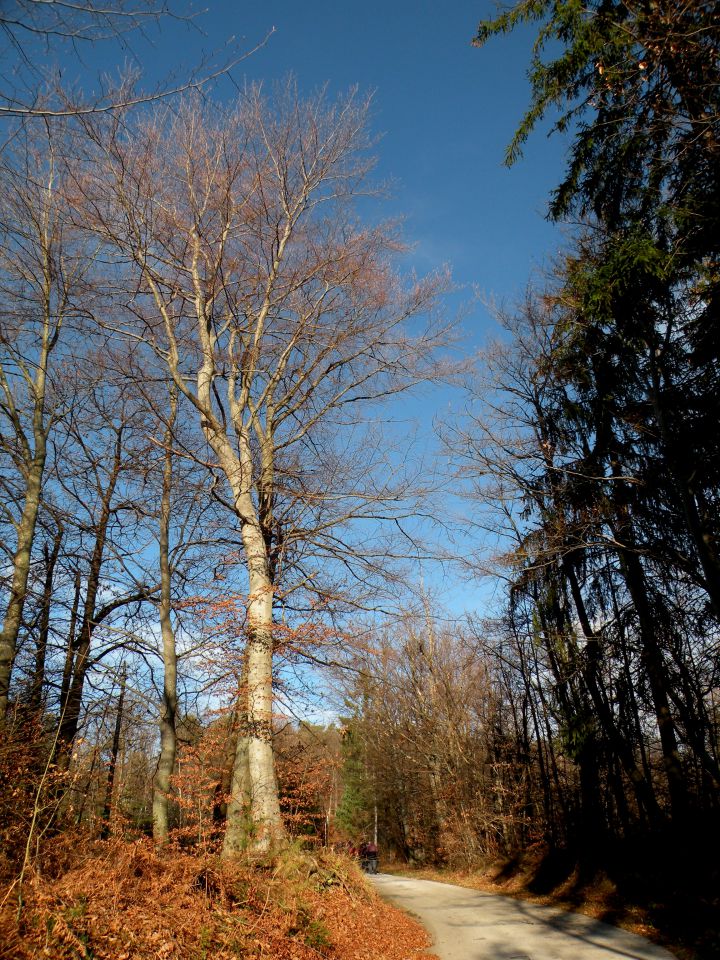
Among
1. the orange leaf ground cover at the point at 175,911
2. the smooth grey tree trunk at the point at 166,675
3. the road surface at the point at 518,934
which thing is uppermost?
the smooth grey tree trunk at the point at 166,675

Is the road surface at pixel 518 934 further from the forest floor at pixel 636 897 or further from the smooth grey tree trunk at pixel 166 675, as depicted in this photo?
the smooth grey tree trunk at pixel 166 675

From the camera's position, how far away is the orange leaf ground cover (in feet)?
14.0

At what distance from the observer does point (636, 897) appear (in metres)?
10.6

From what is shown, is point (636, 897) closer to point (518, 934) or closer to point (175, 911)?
point (518, 934)

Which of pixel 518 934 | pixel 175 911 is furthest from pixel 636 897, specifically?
pixel 175 911

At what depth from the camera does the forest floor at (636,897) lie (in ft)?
27.0

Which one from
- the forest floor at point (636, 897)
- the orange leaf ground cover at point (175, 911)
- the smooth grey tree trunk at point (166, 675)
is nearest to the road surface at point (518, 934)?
the forest floor at point (636, 897)

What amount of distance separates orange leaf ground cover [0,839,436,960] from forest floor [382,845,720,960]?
3.73 metres

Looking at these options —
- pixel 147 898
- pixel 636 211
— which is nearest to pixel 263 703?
pixel 147 898

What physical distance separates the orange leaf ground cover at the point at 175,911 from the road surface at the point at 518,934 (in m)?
1.08

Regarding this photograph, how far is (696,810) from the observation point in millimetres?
10820

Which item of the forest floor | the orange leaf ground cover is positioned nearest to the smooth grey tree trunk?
the orange leaf ground cover

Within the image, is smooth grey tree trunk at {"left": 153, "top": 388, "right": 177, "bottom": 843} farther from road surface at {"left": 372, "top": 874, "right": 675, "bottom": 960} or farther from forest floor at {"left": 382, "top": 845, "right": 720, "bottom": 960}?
forest floor at {"left": 382, "top": 845, "right": 720, "bottom": 960}

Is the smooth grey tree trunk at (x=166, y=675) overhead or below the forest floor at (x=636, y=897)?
overhead
